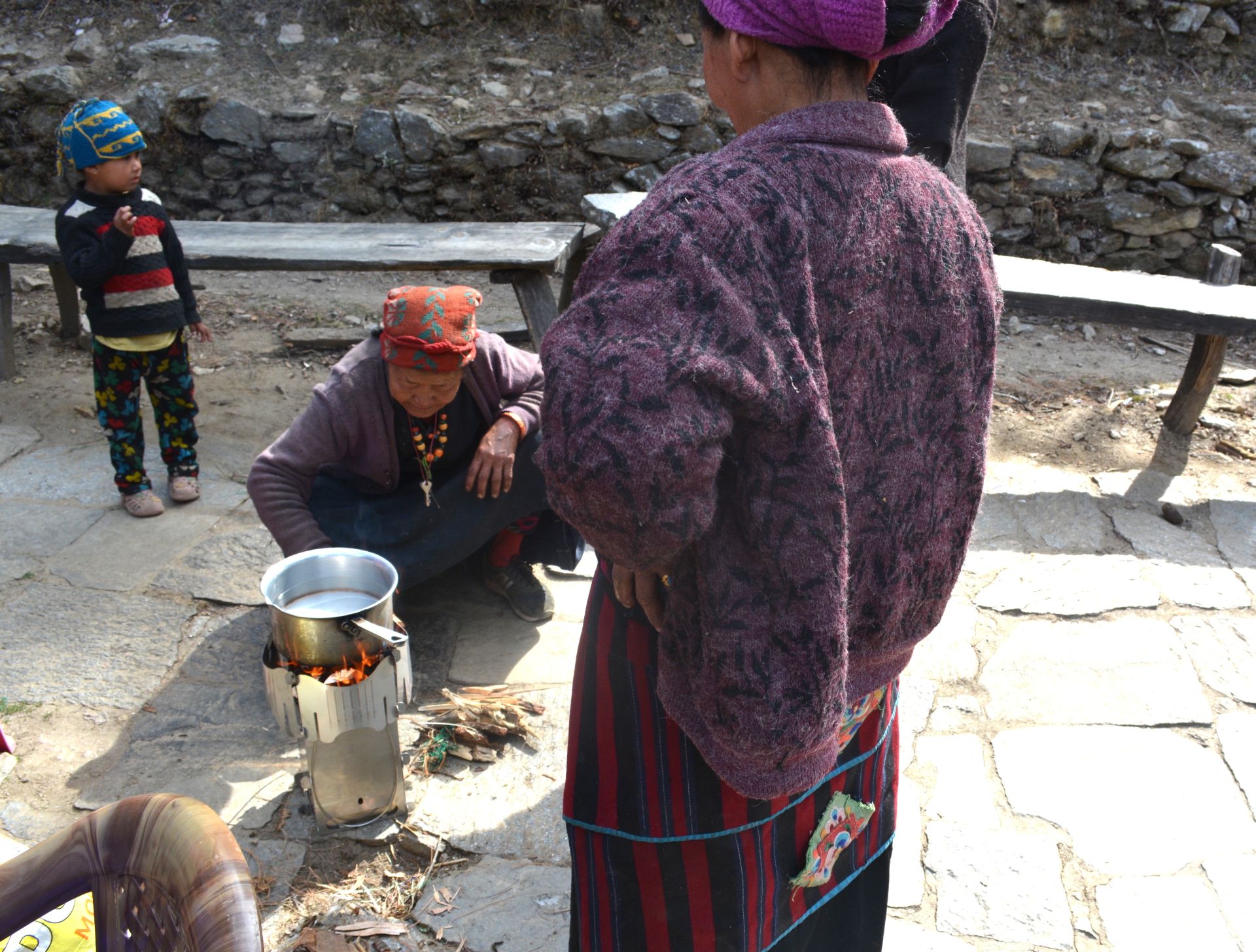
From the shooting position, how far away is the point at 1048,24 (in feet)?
25.2

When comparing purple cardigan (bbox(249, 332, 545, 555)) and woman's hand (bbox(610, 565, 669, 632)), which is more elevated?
woman's hand (bbox(610, 565, 669, 632))

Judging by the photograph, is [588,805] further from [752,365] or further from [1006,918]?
[1006,918]

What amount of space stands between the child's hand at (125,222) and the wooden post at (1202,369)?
4470 millimetres

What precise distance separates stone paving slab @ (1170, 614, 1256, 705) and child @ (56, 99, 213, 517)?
3748 mm

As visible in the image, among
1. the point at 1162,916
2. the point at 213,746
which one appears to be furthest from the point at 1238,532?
the point at 213,746

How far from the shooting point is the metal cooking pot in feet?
7.52

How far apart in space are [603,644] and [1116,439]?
13.8ft

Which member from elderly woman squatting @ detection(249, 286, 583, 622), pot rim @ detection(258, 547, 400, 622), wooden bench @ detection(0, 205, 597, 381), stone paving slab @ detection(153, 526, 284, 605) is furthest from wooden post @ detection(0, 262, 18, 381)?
pot rim @ detection(258, 547, 400, 622)

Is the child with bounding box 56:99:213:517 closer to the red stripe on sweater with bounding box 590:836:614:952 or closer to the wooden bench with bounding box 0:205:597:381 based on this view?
the wooden bench with bounding box 0:205:597:381

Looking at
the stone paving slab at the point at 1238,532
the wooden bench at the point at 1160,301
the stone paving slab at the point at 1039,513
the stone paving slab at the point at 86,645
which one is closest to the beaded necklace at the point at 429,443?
the stone paving slab at the point at 86,645

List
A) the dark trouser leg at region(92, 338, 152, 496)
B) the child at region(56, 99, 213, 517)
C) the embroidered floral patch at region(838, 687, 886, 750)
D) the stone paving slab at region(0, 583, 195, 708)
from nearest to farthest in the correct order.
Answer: the embroidered floral patch at region(838, 687, 886, 750) → the stone paving slab at region(0, 583, 195, 708) → the child at region(56, 99, 213, 517) → the dark trouser leg at region(92, 338, 152, 496)

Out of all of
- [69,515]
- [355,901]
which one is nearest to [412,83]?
[69,515]

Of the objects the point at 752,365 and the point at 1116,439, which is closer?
the point at 752,365

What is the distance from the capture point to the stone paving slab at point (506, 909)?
7.53 ft
